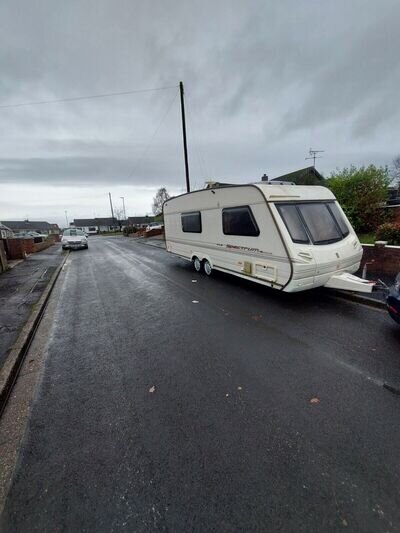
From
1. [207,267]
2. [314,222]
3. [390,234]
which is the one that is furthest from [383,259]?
[207,267]

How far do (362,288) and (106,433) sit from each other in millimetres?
4863

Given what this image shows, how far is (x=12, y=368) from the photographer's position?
3410 millimetres

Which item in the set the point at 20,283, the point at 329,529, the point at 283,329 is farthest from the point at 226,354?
the point at 20,283

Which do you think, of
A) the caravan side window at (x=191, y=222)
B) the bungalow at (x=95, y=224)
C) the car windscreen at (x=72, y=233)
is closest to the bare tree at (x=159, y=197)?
the bungalow at (x=95, y=224)

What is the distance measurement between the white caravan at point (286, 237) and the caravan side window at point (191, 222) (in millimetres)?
1027

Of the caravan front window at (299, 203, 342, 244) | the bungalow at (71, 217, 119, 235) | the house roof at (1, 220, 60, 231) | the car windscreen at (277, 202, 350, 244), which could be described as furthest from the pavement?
the house roof at (1, 220, 60, 231)

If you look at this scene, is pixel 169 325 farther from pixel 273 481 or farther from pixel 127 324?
pixel 273 481

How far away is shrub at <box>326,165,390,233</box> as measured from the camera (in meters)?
9.25

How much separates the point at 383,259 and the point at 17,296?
10200mm

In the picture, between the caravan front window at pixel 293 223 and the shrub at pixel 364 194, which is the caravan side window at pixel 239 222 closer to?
the caravan front window at pixel 293 223

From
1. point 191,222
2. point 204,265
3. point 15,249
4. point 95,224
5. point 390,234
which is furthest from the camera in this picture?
point 95,224

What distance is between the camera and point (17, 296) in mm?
6746

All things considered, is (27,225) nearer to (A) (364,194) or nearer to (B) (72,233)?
(B) (72,233)

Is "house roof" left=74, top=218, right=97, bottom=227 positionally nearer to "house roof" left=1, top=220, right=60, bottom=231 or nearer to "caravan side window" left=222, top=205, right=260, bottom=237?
"house roof" left=1, top=220, right=60, bottom=231
